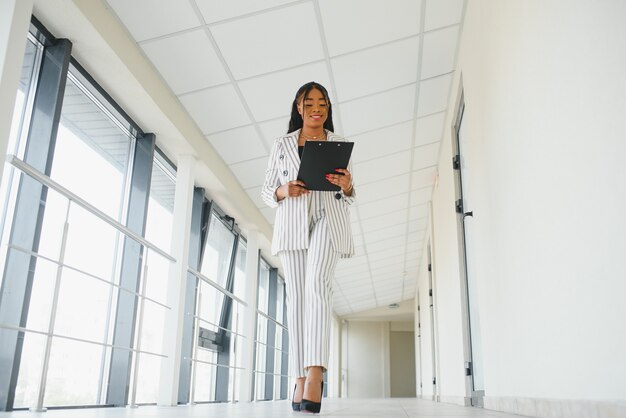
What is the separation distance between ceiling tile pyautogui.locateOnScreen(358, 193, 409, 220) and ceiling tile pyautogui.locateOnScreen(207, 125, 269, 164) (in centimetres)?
171

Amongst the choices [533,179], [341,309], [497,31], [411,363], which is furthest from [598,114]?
[411,363]

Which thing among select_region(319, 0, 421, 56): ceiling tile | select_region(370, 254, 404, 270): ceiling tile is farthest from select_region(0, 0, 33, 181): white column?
select_region(370, 254, 404, 270): ceiling tile

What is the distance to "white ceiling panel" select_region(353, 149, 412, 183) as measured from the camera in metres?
4.62

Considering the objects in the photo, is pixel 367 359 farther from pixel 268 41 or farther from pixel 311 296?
pixel 311 296

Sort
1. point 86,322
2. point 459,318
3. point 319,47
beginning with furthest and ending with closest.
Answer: point 459,318, point 319,47, point 86,322

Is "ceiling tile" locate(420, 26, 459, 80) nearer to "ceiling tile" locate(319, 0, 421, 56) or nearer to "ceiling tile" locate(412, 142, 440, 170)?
"ceiling tile" locate(319, 0, 421, 56)

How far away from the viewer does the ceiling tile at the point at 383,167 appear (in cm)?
462

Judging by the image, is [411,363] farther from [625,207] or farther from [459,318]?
[625,207]

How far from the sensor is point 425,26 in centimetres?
314

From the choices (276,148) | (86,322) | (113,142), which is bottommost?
(86,322)

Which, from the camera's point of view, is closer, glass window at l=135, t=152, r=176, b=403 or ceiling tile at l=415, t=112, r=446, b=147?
glass window at l=135, t=152, r=176, b=403

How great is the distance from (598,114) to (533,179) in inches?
22.0

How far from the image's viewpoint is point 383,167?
477 cm

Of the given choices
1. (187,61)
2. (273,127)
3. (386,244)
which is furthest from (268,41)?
(386,244)
